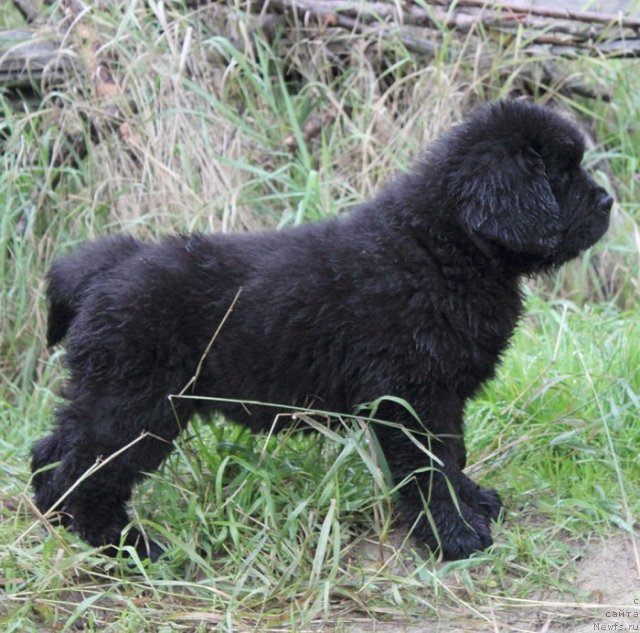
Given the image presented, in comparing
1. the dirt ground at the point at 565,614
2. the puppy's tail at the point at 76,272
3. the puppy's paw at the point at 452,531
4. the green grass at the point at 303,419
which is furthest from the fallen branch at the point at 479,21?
the dirt ground at the point at 565,614

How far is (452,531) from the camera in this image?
3.11 m

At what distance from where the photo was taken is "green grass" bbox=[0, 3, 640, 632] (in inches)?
118

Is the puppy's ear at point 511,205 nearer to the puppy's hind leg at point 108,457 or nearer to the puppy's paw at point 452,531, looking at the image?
the puppy's paw at point 452,531

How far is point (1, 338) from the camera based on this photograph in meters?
5.00

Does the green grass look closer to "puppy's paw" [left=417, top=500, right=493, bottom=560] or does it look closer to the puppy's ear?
"puppy's paw" [left=417, top=500, right=493, bottom=560]

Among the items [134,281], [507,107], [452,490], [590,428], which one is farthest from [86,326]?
[590,428]

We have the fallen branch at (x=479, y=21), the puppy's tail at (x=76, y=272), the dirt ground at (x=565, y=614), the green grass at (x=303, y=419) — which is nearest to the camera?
the dirt ground at (x=565, y=614)

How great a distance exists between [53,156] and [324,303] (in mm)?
2471

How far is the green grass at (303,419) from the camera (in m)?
2.99

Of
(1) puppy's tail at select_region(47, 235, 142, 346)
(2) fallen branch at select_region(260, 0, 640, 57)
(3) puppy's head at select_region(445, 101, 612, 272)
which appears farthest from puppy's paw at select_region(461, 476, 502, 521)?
(2) fallen branch at select_region(260, 0, 640, 57)

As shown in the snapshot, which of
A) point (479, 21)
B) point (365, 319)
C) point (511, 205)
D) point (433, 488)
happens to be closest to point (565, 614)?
point (433, 488)

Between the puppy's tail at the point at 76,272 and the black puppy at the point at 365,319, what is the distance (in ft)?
0.15

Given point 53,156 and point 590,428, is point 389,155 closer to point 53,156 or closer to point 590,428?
point 53,156

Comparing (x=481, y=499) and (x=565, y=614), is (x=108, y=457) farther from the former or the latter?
(x=565, y=614)
